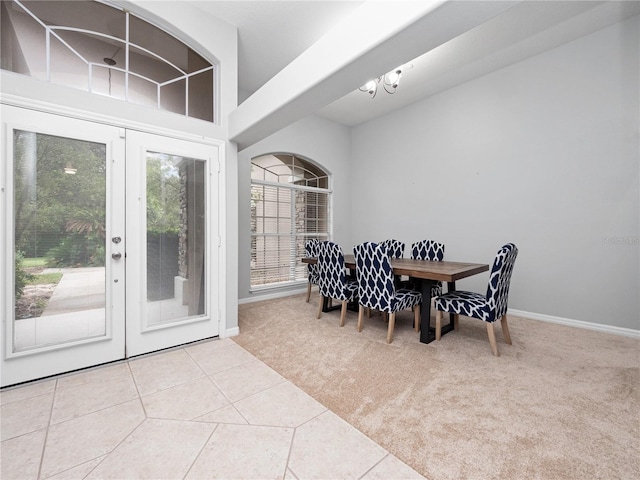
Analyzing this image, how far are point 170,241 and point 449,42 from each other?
379 cm

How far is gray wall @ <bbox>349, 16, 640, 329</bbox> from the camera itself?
3.05 m

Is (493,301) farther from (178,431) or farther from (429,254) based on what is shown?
(178,431)

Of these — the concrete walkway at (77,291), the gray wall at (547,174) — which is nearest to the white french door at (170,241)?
the concrete walkway at (77,291)

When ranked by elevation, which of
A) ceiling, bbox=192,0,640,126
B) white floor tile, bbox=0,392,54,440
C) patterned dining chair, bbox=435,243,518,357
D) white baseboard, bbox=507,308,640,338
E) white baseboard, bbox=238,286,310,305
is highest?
ceiling, bbox=192,0,640,126

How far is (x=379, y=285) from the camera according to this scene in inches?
115

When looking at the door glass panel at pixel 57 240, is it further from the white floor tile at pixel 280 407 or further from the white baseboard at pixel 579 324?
the white baseboard at pixel 579 324

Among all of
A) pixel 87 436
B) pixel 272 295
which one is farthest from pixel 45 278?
pixel 272 295

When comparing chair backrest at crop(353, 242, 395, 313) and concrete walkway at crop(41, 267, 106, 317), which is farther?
chair backrest at crop(353, 242, 395, 313)

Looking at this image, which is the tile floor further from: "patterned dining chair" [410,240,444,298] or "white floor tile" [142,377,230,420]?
"patterned dining chair" [410,240,444,298]

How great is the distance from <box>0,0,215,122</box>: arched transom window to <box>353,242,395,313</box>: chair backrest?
2.18 metres

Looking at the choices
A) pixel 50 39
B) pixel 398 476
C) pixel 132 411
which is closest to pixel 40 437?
pixel 132 411

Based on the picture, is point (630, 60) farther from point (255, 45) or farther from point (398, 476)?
point (398, 476)

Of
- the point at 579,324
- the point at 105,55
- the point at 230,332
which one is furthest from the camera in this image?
the point at 579,324

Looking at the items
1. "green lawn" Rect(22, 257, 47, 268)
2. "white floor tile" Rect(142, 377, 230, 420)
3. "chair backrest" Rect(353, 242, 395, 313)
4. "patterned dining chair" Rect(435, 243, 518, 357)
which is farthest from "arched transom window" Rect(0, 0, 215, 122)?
"patterned dining chair" Rect(435, 243, 518, 357)
